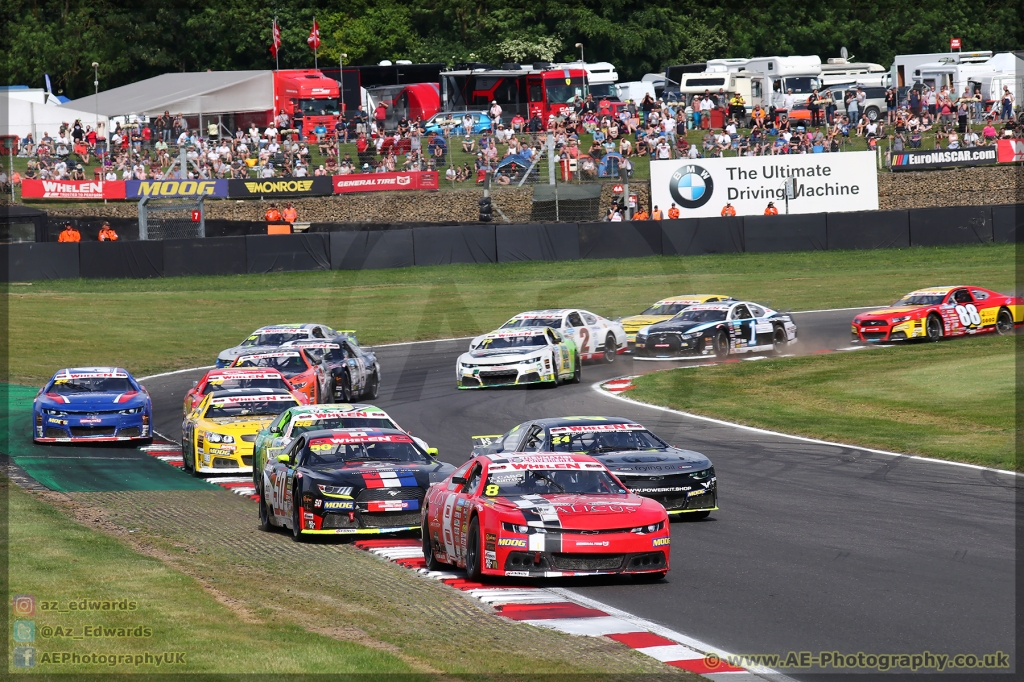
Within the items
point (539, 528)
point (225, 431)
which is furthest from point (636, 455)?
point (225, 431)

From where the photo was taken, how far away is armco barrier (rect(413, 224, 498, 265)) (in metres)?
43.5

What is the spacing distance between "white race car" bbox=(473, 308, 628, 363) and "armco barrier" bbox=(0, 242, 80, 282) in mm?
17610

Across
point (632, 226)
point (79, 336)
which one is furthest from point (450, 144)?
point (79, 336)

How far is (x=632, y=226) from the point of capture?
43.4 metres

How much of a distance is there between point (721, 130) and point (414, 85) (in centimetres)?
1409

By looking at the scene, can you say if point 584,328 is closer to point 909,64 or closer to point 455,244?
point 455,244

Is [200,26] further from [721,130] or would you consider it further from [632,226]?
[632,226]

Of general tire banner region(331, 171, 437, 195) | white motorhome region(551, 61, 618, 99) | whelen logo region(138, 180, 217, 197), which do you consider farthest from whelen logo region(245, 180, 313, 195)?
white motorhome region(551, 61, 618, 99)

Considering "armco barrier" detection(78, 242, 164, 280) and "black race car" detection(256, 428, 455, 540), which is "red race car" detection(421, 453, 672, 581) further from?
"armco barrier" detection(78, 242, 164, 280)

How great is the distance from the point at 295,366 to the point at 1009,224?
2733 cm

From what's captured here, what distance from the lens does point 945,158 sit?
49.4m

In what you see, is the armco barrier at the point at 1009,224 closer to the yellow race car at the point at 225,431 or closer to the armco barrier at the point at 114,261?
the armco barrier at the point at 114,261

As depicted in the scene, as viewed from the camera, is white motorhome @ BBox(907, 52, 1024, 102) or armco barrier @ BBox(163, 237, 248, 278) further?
white motorhome @ BBox(907, 52, 1024, 102)

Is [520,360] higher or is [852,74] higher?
[852,74]
